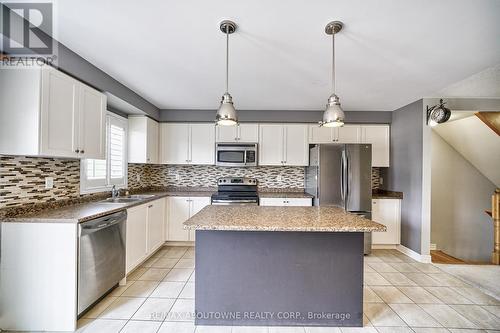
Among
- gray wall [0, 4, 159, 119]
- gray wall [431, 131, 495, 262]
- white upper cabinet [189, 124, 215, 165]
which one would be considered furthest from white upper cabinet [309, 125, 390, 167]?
gray wall [0, 4, 159, 119]

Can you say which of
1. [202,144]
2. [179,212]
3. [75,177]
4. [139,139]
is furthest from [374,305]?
[139,139]

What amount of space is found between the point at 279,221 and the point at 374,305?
1.44 m

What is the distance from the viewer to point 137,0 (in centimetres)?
147

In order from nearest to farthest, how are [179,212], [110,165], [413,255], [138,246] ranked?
[138,246]
[110,165]
[413,255]
[179,212]

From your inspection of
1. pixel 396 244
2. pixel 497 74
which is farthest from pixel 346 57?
pixel 396 244

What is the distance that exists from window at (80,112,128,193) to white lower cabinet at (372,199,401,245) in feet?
13.6

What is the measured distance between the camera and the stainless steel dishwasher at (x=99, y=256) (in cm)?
190

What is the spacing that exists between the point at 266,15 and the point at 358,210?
3.06 metres

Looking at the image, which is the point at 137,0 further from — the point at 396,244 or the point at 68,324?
the point at 396,244

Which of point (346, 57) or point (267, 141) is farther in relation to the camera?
point (267, 141)

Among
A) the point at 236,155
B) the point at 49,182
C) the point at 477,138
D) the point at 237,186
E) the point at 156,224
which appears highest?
the point at 477,138

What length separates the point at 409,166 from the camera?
352 cm

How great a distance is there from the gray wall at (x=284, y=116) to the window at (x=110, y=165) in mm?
898

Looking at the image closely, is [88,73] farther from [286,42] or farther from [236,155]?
[236,155]
